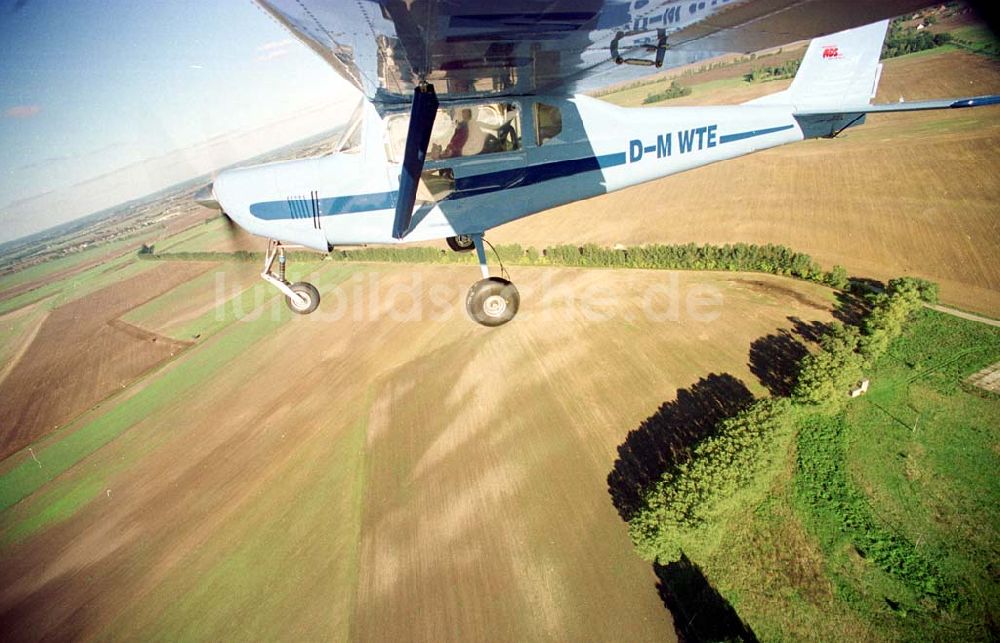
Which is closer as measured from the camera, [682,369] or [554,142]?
[554,142]

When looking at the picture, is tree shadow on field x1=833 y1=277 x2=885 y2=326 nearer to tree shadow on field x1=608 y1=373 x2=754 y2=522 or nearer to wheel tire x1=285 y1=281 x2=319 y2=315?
tree shadow on field x1=608 y1=373 x2=754 y2=522

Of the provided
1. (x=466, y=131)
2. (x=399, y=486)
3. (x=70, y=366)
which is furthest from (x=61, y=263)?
(x=466, y=131)

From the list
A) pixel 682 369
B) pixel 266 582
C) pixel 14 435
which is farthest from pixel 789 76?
pixel 14 435

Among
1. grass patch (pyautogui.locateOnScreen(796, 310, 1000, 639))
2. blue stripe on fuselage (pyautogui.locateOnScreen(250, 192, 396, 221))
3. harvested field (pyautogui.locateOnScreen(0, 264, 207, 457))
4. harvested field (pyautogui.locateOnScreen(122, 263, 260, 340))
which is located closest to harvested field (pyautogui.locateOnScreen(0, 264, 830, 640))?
grass patch (pyautogui.locateOnScreen(796, 310, 1000, 639))

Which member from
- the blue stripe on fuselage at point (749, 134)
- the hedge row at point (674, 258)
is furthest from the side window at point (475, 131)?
the hedge row at point (674, 258)

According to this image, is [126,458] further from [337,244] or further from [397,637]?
[337,244]

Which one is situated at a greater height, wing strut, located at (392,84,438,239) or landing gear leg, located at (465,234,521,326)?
wing strut, located at (392,84,438,239)
